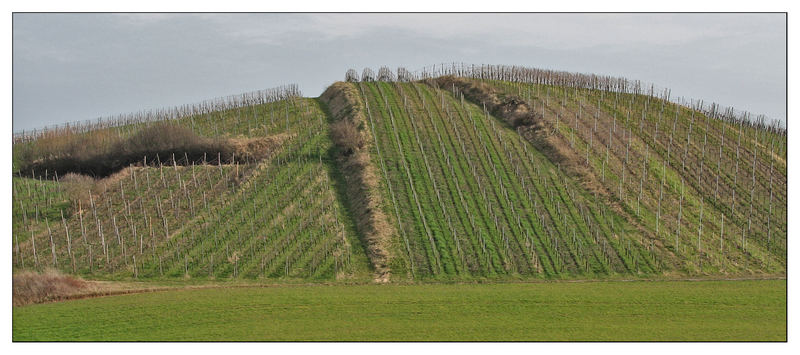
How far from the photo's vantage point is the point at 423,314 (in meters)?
26.1

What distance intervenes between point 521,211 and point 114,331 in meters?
23.1

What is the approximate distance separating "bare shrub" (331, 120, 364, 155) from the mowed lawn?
17.5 meters

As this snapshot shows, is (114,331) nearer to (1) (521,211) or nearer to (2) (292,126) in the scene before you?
(1) (521,211)

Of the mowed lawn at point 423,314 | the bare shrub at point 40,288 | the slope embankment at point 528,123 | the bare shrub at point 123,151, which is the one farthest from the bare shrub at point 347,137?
the bare shrub at point 40,288

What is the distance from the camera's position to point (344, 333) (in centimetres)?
2338

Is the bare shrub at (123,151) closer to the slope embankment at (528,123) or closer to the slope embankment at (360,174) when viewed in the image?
the slope embankment at (360,174)

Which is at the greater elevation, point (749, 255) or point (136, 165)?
point (136, 165)

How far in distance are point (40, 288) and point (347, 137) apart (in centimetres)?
2321

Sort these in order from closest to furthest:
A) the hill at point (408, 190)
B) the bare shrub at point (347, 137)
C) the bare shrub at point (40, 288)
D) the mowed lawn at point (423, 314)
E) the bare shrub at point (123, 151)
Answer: the mowed lawn at point (423, 314)
the bare shrub at point (40, 288)
the hill at point (408, 190)
the bare shrub at point (347, 137)
the bare shrub at point (123, 151)

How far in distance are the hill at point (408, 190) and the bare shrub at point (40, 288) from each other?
14.8 feet

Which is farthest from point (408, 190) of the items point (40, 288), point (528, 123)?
point (40, 288)

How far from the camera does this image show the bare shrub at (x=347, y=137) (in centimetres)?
4812

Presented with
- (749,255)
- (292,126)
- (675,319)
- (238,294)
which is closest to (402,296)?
(238,294)

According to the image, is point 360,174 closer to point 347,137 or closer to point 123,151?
point 347,137
